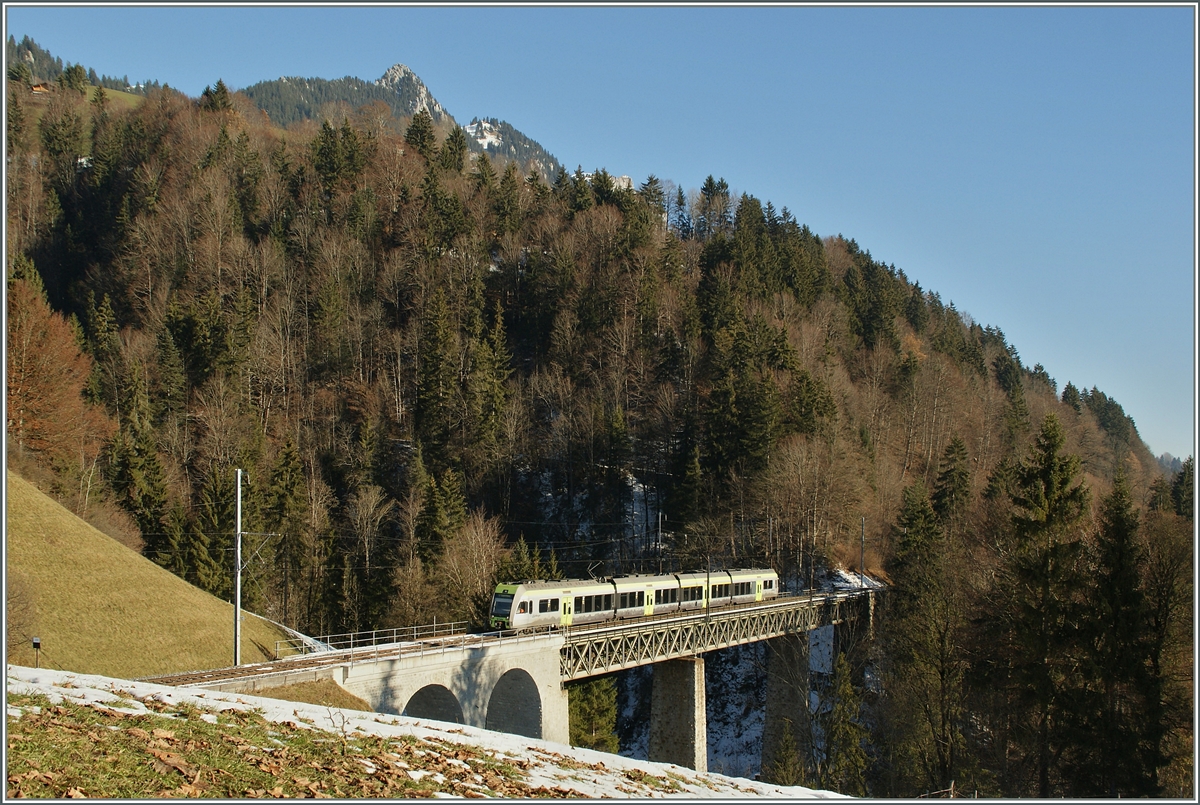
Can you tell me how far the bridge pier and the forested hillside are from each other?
199 inches

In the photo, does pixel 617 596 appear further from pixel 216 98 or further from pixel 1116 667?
pixel 216 98

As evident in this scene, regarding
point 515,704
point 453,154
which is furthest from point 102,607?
point 453,154

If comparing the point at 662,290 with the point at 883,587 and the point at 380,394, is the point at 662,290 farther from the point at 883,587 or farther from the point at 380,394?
the point at 883,587

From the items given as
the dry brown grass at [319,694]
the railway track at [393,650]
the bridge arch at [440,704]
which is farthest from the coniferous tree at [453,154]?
the dry brown grass at [319,694]

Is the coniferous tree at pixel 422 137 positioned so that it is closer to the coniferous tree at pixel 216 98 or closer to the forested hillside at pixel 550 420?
the forested hillside at pixel 550 420

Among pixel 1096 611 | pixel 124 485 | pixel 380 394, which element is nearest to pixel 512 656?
pixel 1096 611

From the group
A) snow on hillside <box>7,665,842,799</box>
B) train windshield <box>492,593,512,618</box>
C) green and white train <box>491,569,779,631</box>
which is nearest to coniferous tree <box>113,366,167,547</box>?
train windshield <box>492,593,512,618</box>

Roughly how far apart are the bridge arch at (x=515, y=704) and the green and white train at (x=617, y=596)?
2073 mm

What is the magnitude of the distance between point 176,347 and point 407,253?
22795mm

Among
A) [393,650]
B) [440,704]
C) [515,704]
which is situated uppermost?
[393,650]

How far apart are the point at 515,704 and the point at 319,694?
355 inches

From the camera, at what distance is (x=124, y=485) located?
45875 millimetres

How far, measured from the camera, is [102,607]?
86.6 feet

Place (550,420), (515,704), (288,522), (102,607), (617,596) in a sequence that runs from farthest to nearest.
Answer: (550,420)
(288,522)
(617,596)
(515,704)
(102,607)
